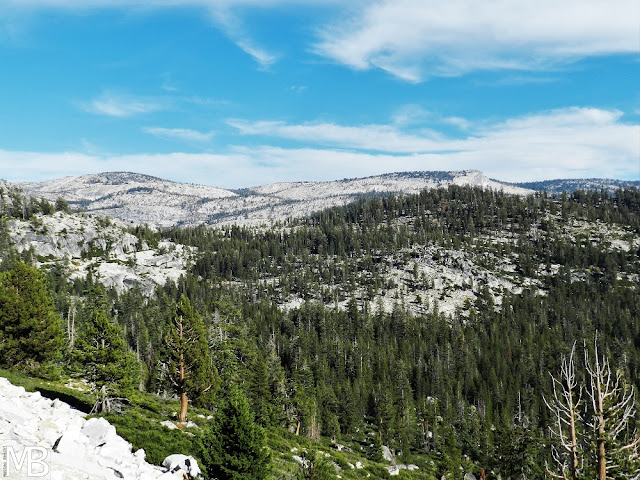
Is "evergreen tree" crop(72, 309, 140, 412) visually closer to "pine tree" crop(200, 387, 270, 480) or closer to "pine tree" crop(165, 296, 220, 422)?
"pine tree" crop(165, 296, 220, 422)

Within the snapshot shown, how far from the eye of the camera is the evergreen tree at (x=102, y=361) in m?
31.9

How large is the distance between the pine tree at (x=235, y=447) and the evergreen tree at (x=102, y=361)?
1424 cm

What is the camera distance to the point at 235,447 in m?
21.3

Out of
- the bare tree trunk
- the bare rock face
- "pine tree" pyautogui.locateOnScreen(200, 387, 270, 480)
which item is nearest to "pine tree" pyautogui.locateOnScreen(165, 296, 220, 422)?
the bare tree trunk

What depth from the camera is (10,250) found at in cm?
18562

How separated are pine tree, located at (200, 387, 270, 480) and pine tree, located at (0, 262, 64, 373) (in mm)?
31194

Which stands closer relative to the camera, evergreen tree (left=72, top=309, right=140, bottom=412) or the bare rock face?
the bare rock face

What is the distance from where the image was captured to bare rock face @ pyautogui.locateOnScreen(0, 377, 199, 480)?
14.2 m

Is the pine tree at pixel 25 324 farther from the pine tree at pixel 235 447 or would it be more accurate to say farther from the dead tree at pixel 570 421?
the dead tree at pixel 570 421

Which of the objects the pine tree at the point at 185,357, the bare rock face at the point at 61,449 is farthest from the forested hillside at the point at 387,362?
the bare rock face at the point at 61,449

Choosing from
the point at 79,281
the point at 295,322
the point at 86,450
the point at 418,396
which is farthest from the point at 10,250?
the point at 86,450

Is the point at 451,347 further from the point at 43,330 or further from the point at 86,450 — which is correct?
the point at 86,450

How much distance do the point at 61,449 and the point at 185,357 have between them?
24.2 m

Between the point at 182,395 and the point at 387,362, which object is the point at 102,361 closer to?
the point at 182,395
